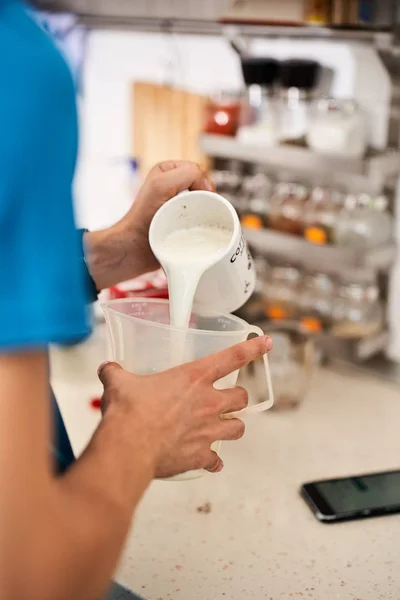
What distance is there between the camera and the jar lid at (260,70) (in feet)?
5.67

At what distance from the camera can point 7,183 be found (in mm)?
477

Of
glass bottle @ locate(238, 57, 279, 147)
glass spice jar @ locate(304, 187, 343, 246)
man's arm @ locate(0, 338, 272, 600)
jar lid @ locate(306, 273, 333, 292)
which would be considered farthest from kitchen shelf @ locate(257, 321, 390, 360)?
man's arm @ locate(0, 338, 272, 600)

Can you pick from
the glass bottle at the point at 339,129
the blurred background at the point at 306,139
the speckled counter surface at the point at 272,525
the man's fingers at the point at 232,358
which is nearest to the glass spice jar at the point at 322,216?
the blurred background at the point at 306,139

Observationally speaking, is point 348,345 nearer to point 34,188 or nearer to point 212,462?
point 212,462

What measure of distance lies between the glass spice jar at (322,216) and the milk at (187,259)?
28.6 inches

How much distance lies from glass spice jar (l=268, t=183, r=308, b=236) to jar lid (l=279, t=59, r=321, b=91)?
0.24 metres

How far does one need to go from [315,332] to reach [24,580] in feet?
4.28

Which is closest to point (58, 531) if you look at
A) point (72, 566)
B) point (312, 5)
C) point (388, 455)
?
point (72, 566)

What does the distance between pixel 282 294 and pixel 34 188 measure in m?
1.37

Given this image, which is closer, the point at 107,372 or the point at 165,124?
the point at 107,372

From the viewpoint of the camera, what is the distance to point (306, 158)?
163 centimetres

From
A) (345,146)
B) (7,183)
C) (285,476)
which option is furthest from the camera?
(345,146)

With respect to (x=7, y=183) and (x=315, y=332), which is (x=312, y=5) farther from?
(x=7, y=183)

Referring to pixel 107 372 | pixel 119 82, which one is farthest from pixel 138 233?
pixel 119 82
